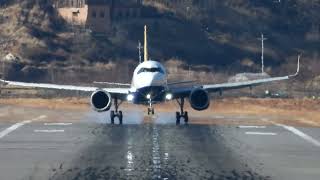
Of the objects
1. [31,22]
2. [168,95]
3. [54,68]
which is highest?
[31,22]

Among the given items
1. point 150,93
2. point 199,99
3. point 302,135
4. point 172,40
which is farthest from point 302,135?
point 172,40

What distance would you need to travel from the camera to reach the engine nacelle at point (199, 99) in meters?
43.5

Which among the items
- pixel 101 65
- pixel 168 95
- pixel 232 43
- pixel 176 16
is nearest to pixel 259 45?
pixel 232 43

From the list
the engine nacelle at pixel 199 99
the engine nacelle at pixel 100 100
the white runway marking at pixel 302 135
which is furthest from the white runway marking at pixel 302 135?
the engine nacelle at pixel 100 100

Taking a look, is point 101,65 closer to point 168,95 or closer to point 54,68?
point 54,68

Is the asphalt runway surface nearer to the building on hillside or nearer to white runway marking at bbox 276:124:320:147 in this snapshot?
white runway marking at bbox 276:124:320:147

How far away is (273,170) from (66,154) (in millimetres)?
7034

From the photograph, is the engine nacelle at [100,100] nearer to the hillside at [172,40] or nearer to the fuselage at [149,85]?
the fuselage at [149,85]

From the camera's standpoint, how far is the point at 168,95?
43219 millimetres

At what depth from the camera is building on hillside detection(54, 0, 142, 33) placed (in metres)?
170

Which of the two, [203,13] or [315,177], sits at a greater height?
[203,13]

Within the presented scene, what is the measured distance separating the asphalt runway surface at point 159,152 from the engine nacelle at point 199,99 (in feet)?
16.5

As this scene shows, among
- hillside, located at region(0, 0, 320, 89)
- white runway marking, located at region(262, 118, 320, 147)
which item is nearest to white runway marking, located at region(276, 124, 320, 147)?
white runway marking, located at region(262, 118, 320, 147)

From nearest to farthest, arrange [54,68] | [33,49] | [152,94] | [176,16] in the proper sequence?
[152,94] → [54,68] → [33,49] → [176,16]
